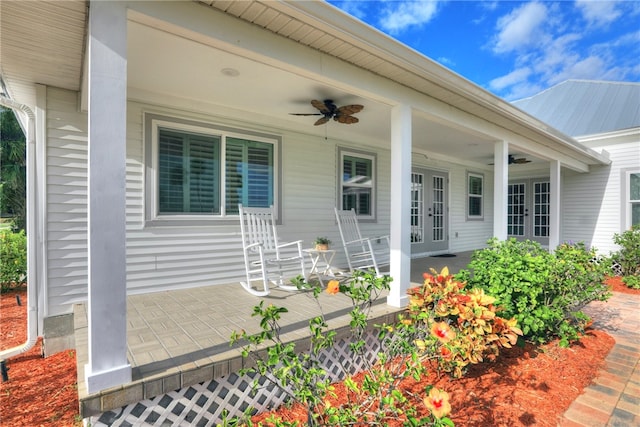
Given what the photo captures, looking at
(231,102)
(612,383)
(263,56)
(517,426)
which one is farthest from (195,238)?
(612,383)

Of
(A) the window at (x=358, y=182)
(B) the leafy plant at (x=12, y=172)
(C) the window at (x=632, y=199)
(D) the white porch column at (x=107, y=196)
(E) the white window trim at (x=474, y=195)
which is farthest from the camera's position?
(B) the leafy plant at (x=12, y=172)

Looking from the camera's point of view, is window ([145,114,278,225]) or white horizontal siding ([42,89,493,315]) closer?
white horizontal siding ([42,89,493,315])

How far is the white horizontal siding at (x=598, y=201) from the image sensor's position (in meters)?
7.21

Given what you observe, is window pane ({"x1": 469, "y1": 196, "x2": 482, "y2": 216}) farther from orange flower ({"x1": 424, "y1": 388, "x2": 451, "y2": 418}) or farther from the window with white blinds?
orange flower ({"x1": 424, "y1": 388, "x2": 451, "y2": 418})

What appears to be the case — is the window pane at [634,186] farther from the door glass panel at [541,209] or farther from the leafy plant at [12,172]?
the leafy plant at [12,172]

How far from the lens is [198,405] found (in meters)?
1.90

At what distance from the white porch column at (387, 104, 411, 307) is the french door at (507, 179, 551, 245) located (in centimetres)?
729

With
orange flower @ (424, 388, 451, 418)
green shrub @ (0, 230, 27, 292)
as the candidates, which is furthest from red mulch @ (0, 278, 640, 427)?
green shrub @ (0, 230, 27, 292)

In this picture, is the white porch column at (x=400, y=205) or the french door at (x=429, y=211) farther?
the french door at (x=429, y=211)

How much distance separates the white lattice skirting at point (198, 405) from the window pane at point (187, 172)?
241 centimetres

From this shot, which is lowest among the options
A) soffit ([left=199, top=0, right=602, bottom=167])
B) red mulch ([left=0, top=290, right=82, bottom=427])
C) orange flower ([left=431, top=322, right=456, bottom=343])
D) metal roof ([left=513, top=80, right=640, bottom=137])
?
red mulch ([left=0, top=290, right=82, bottom=427])

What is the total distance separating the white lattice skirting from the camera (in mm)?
1706

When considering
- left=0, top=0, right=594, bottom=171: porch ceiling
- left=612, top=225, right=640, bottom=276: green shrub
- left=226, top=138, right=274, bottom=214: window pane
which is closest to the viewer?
left=0, top=0, right=594, bottom=171: porch ceiling

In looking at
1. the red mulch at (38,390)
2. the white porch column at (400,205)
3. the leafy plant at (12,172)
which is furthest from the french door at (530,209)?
the leafy plant at (12,172)
